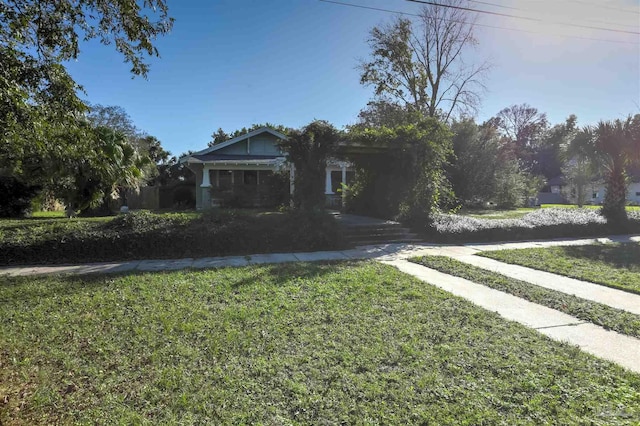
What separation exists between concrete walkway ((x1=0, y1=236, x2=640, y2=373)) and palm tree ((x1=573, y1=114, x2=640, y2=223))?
2.81 metres

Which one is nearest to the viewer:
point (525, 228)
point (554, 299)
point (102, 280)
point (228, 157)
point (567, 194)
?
point (554, 299)

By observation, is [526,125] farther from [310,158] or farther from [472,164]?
[310,158]

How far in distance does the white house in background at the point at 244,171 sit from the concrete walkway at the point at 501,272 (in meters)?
8.25

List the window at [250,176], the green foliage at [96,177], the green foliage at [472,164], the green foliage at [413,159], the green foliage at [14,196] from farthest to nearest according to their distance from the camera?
the green foliage at [472,164] < the window at [250,176] < the green foliage at [14,196] < the green foliage at [413,159] < the green foliage at [96,177]

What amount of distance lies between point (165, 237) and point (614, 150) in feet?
50.4

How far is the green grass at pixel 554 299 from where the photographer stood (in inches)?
160

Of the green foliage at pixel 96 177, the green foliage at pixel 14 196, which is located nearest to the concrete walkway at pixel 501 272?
the green foliage at pixel 96 177

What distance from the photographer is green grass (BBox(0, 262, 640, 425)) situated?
2412 millimetres

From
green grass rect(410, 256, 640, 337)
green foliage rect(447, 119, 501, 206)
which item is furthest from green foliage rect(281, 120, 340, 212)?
green foliage rect(447, 119, 501, 206)

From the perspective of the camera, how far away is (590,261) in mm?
7691

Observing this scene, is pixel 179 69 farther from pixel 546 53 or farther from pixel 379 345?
pixel 546 53

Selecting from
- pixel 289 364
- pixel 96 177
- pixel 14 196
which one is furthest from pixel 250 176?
pixel 289 364

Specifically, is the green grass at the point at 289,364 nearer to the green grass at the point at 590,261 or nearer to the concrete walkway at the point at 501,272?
the concrete walkway at the point at 501,272

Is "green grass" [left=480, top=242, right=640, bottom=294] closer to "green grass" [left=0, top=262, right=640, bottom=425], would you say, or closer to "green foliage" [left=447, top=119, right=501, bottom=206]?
"green grass" [left=0, top=262, right=640, bottom=425]
